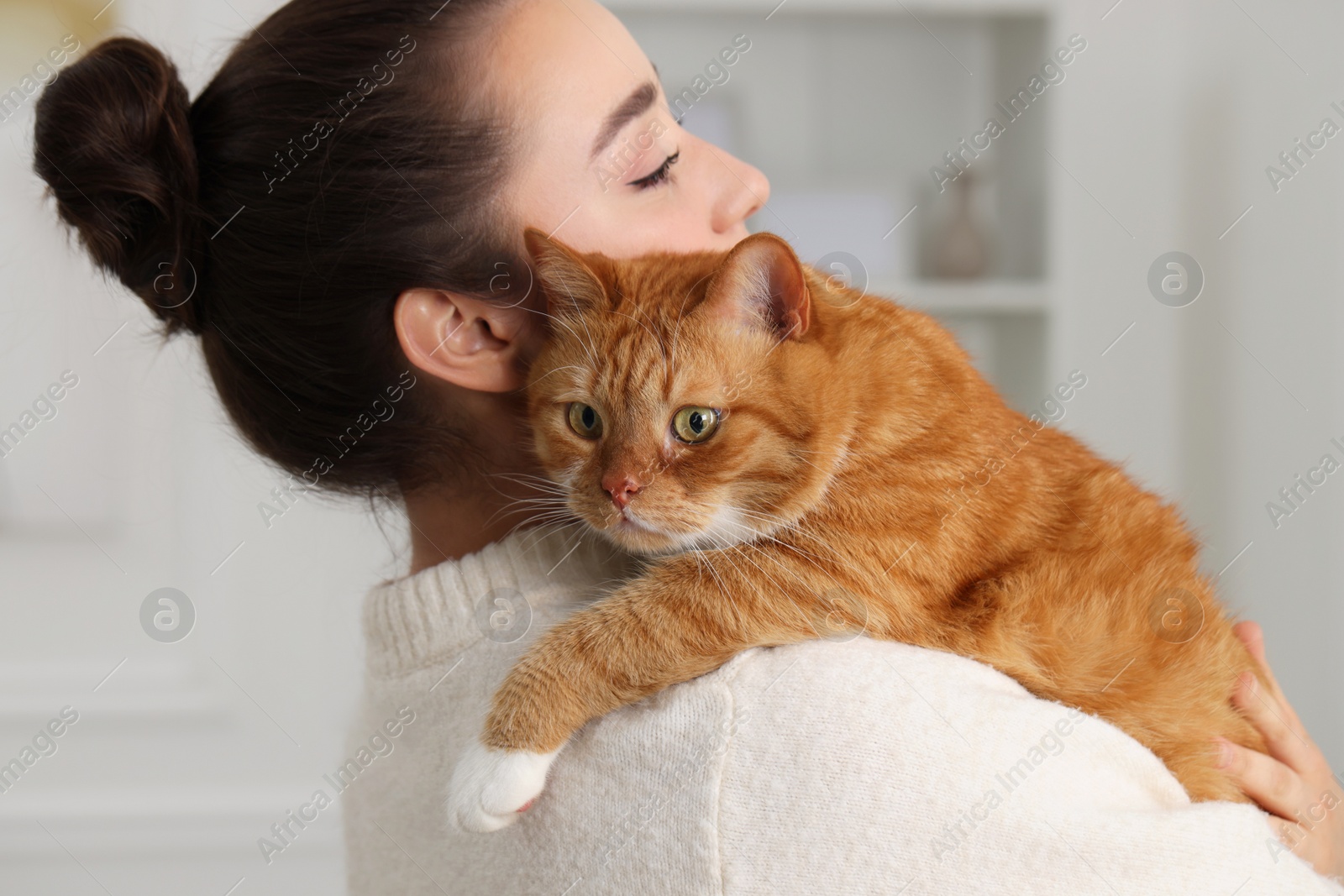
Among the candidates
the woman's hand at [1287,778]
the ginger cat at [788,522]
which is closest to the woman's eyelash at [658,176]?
the ginger cat at [788,522]

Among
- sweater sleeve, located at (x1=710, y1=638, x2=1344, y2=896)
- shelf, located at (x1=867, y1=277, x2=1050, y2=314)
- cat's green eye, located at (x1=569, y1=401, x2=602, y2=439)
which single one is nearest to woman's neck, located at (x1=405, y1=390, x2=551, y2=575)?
cat's green eye, located at (x1=569, y1=401, x2=602, y2=439)

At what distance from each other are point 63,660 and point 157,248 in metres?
2.49

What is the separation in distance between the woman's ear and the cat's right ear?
0.09m

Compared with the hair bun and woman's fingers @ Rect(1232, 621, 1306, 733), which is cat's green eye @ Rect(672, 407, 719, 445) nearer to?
the hair bun

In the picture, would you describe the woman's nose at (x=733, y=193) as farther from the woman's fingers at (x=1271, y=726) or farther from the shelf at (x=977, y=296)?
the shelf at (x=977, y=296)

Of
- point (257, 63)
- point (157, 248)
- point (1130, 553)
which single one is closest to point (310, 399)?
point (157, 248)

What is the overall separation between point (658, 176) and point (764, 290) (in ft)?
1.05

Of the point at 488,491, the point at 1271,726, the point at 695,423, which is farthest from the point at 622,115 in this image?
the point at 1271,726

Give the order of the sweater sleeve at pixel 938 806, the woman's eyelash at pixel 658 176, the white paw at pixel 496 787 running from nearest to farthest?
the sweater sleeve at pixel 938 806 < the white paw at pixel 496 787 < the woman's eyelash at pixel 658 176

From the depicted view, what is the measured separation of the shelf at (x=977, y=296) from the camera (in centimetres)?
379

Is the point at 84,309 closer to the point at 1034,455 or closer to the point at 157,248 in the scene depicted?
the point at 157,248

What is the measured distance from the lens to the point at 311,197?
146 cm

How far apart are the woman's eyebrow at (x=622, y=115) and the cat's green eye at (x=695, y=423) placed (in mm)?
399

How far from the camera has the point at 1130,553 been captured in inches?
56.1
